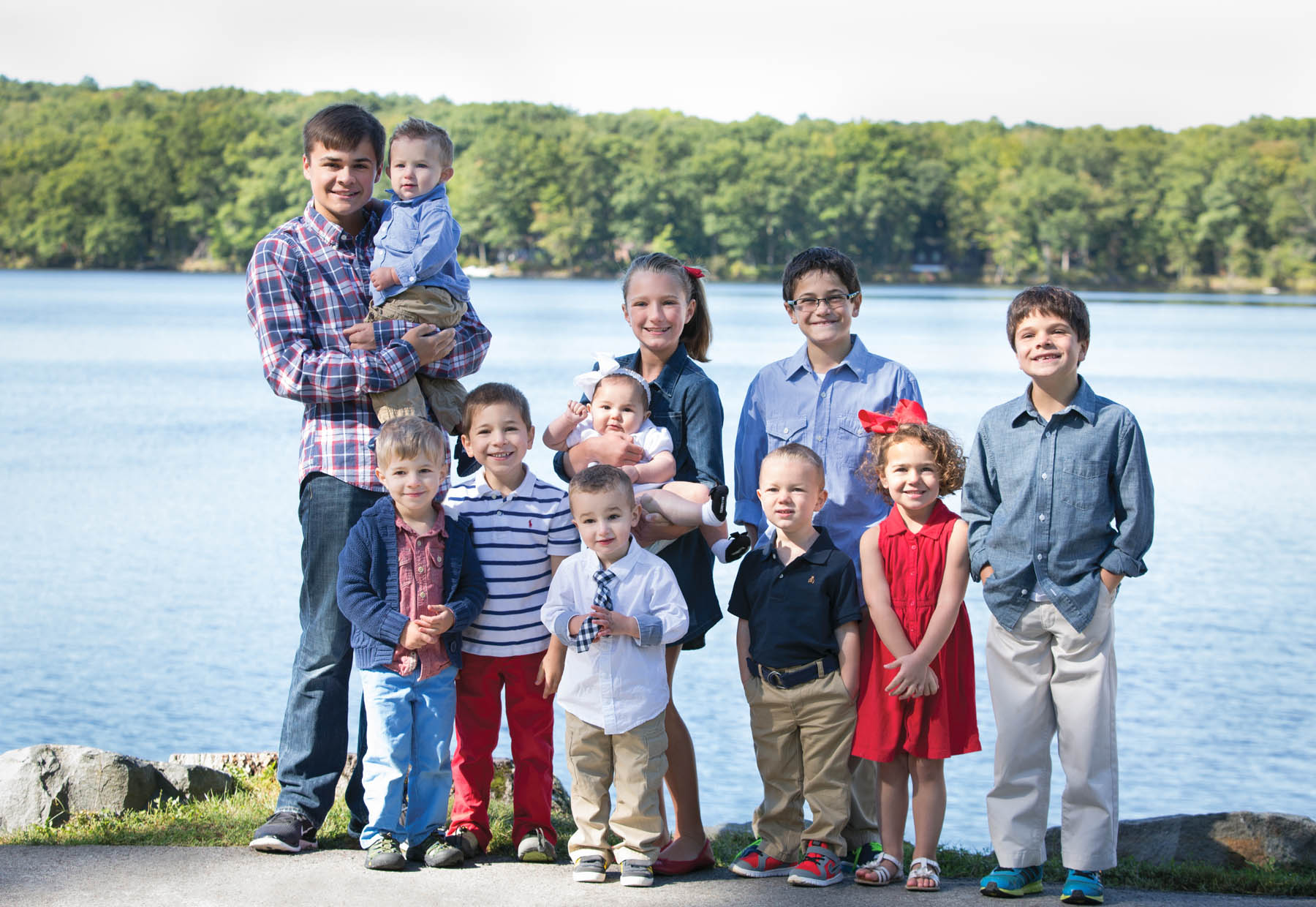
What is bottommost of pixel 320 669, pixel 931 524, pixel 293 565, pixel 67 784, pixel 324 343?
pixel 293 565

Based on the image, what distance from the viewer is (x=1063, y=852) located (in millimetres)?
3707

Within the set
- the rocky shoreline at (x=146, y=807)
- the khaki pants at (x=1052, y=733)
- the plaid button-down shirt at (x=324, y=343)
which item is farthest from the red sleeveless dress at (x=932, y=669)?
the plaid button-down shirt at (x=324, y=343)

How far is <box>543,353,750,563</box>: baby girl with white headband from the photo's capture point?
153 inches

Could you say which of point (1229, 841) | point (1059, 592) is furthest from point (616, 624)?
point (1229, 841)

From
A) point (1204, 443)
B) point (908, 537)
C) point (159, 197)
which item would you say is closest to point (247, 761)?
point (908, 537)

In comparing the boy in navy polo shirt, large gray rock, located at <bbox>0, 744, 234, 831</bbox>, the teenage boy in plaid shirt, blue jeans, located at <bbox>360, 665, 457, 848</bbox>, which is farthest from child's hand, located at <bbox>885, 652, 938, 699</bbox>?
large gray rock, located at <bbox>0, 744, 234, 831</bbox>

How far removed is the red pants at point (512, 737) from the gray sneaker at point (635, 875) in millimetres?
345

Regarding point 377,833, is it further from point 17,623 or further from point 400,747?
point 17,623

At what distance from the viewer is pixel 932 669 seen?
3.85 m

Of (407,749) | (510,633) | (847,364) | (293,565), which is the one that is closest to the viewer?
(407,749)

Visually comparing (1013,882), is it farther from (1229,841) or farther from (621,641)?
(1229,841)

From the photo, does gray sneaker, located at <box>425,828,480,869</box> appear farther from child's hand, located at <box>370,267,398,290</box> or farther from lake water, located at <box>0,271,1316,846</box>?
lake water, located at <box>0,271,1316,846</box>

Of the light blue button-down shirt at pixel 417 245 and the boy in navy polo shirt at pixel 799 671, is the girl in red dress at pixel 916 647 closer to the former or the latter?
the boy in navy polo shirt at pixel 799 671

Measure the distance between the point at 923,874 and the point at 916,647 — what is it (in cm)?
65
